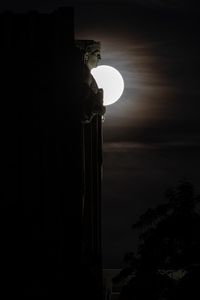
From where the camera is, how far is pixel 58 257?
752 centimetres

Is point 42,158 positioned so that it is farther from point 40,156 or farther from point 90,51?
point 90,51

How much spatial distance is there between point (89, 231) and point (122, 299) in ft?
6.29

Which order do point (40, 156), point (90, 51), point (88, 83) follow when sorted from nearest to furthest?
1. point (40, 156)
2. point (88, 83)
3. point (90, 51)

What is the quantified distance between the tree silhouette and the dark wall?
5.99ft

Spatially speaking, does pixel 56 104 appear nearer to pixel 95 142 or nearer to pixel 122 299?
pixel 95 142

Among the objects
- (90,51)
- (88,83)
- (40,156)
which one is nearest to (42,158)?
(40,156)

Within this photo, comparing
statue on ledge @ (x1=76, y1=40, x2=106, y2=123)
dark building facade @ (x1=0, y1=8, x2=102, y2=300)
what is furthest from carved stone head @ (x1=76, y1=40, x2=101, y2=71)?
dark building facade @ (x1=0, y1=8, x2=102, y2=300)

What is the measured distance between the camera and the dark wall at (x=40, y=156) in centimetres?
748

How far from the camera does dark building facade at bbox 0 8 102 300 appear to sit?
7.48 meters

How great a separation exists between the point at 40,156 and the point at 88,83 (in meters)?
1.50

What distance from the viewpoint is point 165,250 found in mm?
9445

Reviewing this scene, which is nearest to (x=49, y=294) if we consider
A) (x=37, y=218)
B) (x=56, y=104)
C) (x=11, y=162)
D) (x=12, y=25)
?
(x=37, y=218)

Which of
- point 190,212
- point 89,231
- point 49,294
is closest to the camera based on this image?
point 49,294

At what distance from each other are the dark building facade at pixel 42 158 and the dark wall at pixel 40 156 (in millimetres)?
13
